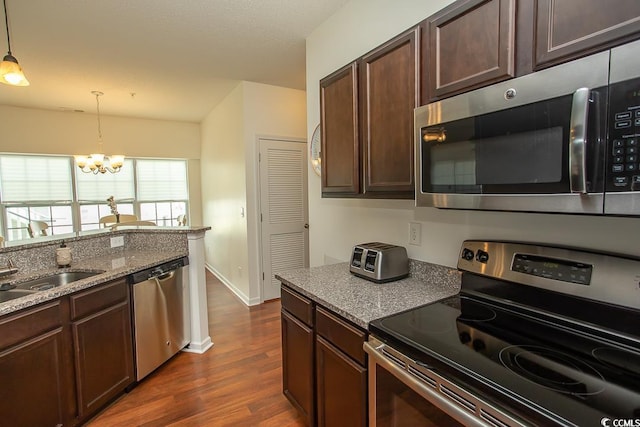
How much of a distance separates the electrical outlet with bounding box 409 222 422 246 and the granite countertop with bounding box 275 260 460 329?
111mm

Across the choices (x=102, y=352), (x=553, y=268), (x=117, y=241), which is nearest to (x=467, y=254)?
(x=553, y=268)

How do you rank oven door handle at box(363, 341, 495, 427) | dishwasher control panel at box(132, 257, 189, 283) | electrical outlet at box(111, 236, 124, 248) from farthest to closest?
electrical outlet at box(111, 236, 124, 248), dishwasher control panel at box(132, 257, 189, 283), oven door handle at box(363, 341, 495, 427)

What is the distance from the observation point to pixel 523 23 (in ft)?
3.20

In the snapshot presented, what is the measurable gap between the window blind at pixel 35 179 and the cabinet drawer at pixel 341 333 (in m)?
5.70

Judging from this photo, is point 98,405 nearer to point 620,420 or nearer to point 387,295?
point 387,295

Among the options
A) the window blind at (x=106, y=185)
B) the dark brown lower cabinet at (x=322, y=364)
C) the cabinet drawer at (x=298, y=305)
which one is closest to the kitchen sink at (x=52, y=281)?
the cabinet drawer at (x=298, y=305)

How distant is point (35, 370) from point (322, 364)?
1.53 metres

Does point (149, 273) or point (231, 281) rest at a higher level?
point (149, 273)

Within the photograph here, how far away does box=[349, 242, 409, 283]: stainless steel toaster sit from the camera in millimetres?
1688

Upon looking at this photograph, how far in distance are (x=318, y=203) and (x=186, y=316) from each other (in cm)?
154

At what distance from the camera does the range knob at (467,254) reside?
139 cm

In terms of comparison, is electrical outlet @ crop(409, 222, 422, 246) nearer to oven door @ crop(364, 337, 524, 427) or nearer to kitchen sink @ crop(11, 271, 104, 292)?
oven door @ crop(364, 337, 524, 427)

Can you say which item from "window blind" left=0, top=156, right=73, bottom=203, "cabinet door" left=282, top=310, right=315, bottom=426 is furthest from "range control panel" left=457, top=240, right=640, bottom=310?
"window blind" left=0, top=156, right=73, bottom=203

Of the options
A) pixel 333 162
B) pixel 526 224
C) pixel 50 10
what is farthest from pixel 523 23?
pixel 50 10
